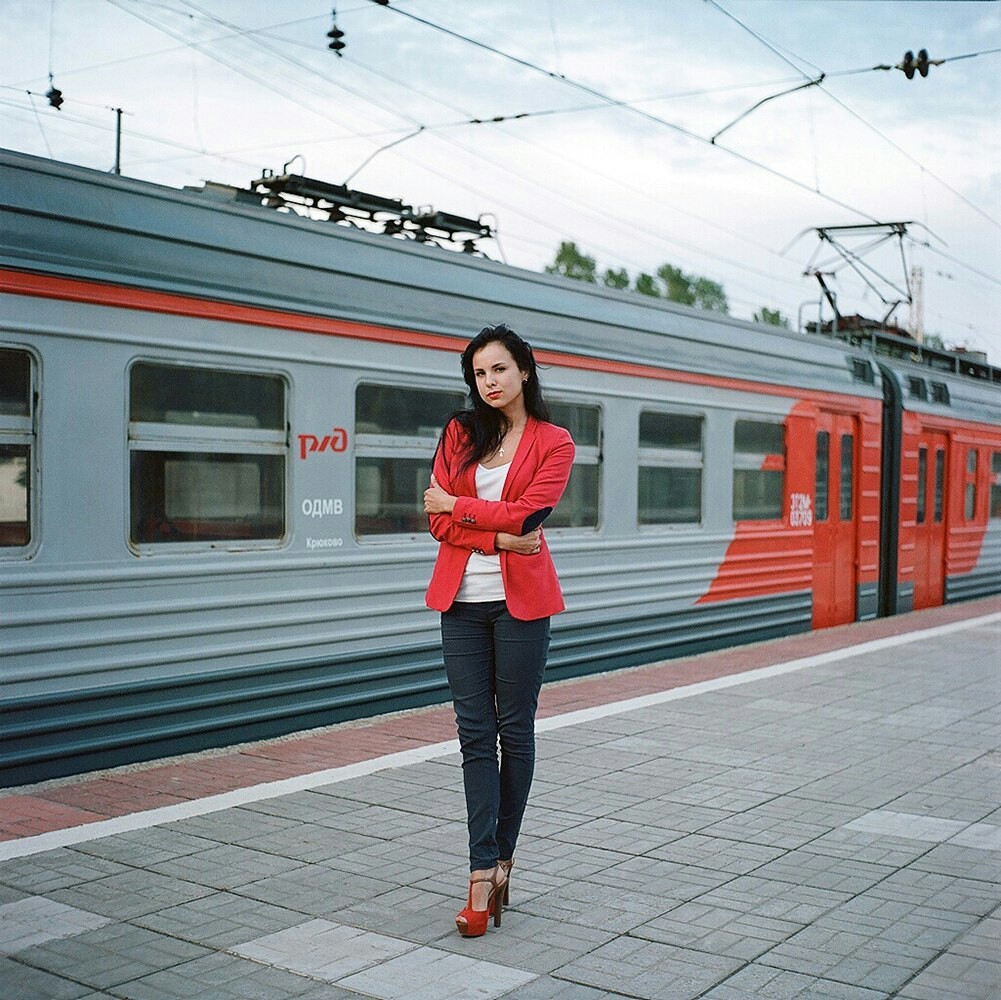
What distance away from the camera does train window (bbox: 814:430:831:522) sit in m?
13.0

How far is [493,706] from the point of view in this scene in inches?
173

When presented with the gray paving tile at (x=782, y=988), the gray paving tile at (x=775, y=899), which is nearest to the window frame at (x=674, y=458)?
the gray paving tile at (x=775, y=899)

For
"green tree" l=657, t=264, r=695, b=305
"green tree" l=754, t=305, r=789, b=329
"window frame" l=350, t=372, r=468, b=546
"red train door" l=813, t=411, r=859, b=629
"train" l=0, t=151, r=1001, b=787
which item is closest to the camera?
"train" l=0, t=151, r=1001, b=787

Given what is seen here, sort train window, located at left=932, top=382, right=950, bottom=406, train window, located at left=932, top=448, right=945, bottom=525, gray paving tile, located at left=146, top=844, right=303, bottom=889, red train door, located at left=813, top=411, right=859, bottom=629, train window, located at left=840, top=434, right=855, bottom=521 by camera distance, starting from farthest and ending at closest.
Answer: train window, located at left=932, top=448, right=945, bottom=525 → train window, located at left=932, top=382, right=950, bottom=406 → train window, located at left=840, top=434, right=855, bottom=521 → red train door, located at left=813, top=411, right=859, bottom=629 → gray paving tile, located at left=146, top=844, right=303, bottom=889

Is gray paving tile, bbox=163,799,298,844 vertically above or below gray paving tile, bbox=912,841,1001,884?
above

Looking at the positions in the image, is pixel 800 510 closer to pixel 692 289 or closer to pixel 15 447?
pixel 15 447

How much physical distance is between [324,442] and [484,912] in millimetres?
3662

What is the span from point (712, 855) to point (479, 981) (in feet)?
5.37

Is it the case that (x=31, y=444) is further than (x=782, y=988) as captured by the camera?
Yes

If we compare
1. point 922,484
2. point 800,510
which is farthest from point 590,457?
point 922,484

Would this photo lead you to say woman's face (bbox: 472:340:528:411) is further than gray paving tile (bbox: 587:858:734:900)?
No

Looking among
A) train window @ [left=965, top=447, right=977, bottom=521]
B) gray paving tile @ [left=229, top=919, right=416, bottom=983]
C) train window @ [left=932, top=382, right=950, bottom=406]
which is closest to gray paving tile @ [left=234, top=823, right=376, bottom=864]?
gray paving tile @ [left=229, top=919, right=416, bottom=983]

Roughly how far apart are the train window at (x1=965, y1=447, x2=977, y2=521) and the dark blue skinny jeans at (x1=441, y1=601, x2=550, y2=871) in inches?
547

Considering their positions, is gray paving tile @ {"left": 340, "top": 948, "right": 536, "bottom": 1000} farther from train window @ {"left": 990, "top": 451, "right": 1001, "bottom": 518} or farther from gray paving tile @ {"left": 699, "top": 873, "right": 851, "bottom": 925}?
train window @ {"left": 990, "top": 451, "right": 1001, "bottom": 518}
